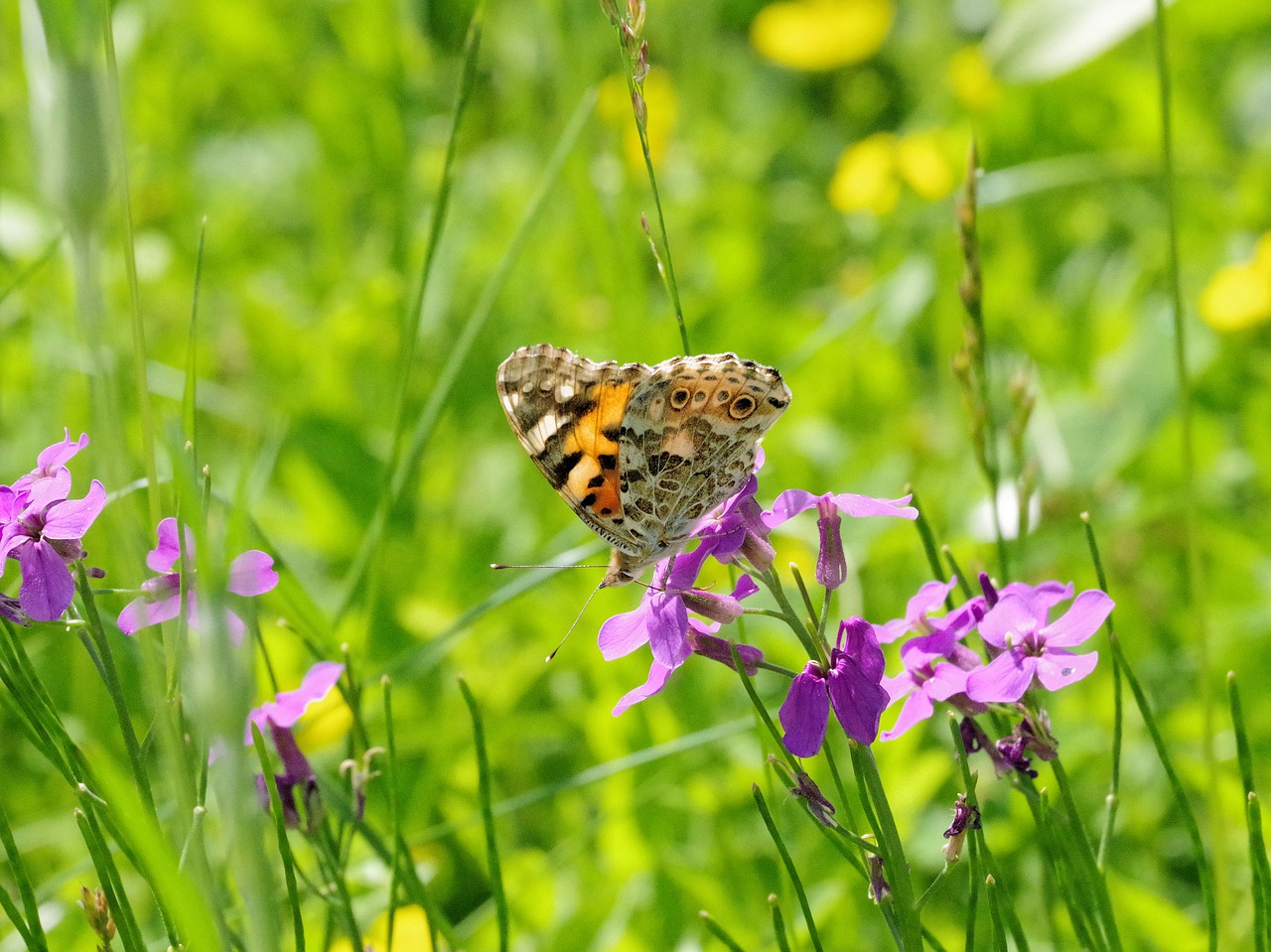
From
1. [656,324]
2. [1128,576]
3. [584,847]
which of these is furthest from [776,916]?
[656,324]

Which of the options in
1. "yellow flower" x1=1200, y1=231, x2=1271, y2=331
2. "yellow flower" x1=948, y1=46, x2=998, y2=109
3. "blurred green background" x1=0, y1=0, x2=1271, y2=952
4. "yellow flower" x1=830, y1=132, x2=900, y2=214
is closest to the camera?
"blurred green background" x1=0, y1=0, x2=1271, y2=952

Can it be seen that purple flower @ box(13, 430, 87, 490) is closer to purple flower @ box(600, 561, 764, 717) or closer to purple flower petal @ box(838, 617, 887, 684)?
purple flower @ box(600, 561, 764, 717)

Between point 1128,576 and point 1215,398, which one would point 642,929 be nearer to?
point 1128,576

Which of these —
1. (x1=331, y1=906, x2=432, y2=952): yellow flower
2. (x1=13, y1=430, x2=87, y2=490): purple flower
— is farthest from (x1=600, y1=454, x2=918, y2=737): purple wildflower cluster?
(x1=331, y1=906, x2=432, y2=952): yellow flower

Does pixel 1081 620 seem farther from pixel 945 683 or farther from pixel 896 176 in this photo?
pixel 896 176

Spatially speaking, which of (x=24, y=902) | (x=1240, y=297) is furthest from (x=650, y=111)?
(x=24, y=902)

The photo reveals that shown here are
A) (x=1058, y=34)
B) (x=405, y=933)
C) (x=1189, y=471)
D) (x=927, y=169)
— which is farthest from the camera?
(x=927, y=169)

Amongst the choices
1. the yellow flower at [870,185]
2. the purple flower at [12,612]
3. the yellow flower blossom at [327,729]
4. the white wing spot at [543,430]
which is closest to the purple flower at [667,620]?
the white wing spot at [543,430]

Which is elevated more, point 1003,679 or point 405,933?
point 1003,679
